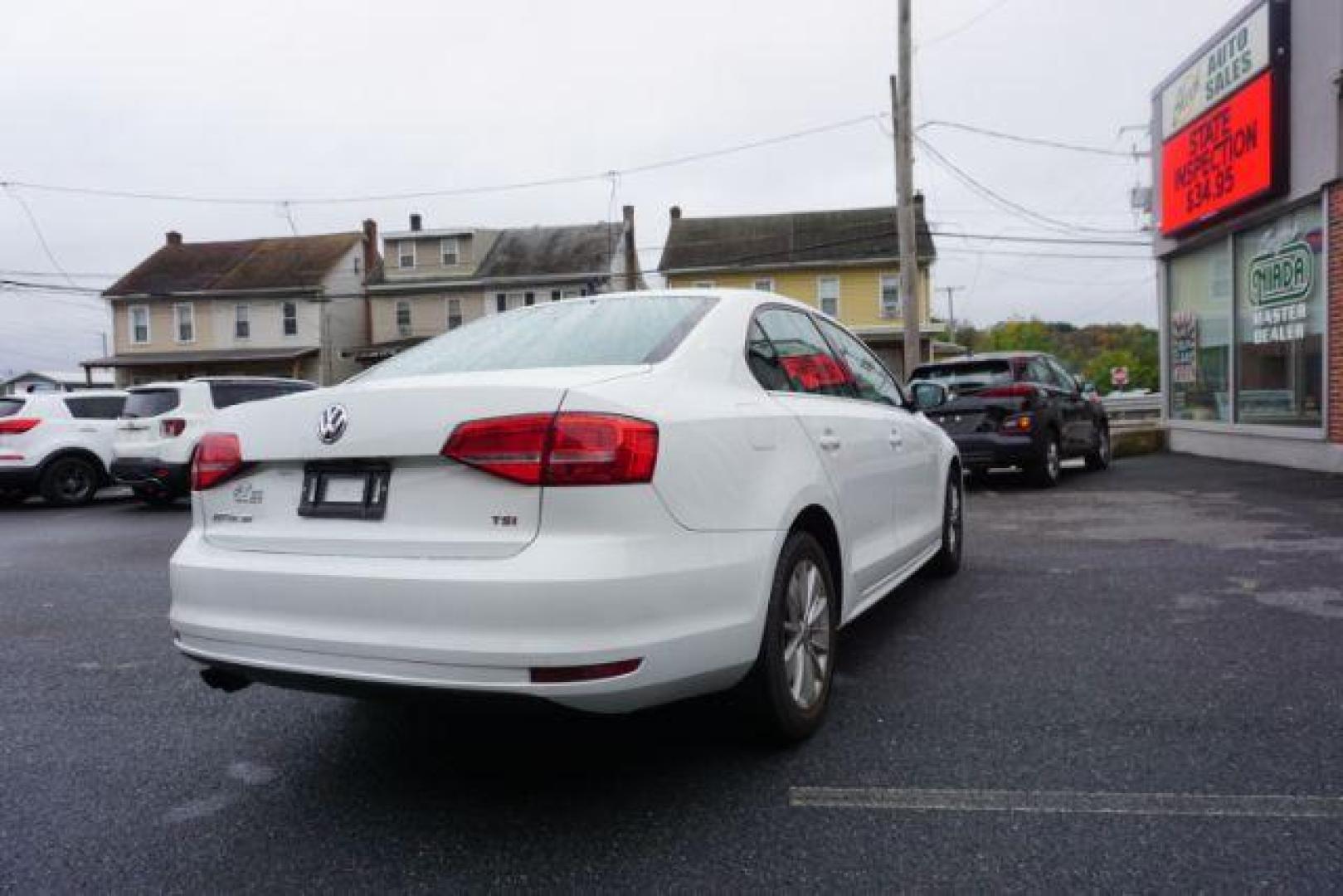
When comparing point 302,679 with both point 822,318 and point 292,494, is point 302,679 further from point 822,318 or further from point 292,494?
point 822,318

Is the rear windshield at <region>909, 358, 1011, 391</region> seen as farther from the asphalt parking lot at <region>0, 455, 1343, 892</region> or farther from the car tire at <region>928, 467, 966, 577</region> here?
the asphalt parking lot at <region>0, 455, 1343, 892</region>

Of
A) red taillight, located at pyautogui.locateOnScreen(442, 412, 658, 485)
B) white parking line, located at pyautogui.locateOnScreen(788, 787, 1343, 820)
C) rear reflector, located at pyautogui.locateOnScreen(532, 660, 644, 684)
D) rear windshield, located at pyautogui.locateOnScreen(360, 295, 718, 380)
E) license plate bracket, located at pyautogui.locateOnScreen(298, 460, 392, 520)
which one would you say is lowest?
white parking line, located at pyautogui.locateOnScreen(788, 787, 1343, 820)

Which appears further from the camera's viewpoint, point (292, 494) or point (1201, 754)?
point (1201, 754)

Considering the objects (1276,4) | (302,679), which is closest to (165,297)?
(1276,4)

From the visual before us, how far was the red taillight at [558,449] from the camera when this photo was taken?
2527 mm

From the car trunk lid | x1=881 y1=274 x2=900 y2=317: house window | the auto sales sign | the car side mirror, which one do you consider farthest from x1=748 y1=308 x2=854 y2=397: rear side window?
x1=881 y1=274 x2=900 y2=317: house window

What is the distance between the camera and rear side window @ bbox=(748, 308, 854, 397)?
12.1 feet

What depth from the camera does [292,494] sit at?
2.91m

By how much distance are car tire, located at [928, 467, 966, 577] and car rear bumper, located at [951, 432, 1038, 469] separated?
4.64m

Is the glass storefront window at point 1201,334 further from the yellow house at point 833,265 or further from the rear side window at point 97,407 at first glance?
the yellow house at point 833,265

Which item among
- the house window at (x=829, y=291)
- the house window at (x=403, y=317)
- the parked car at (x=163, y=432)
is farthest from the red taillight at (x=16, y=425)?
the house window at (x=829, y=291)

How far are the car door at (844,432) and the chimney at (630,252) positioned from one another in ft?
117

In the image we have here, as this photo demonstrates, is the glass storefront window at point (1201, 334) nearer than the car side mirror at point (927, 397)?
No

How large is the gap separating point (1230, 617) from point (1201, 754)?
2050 millimetres
